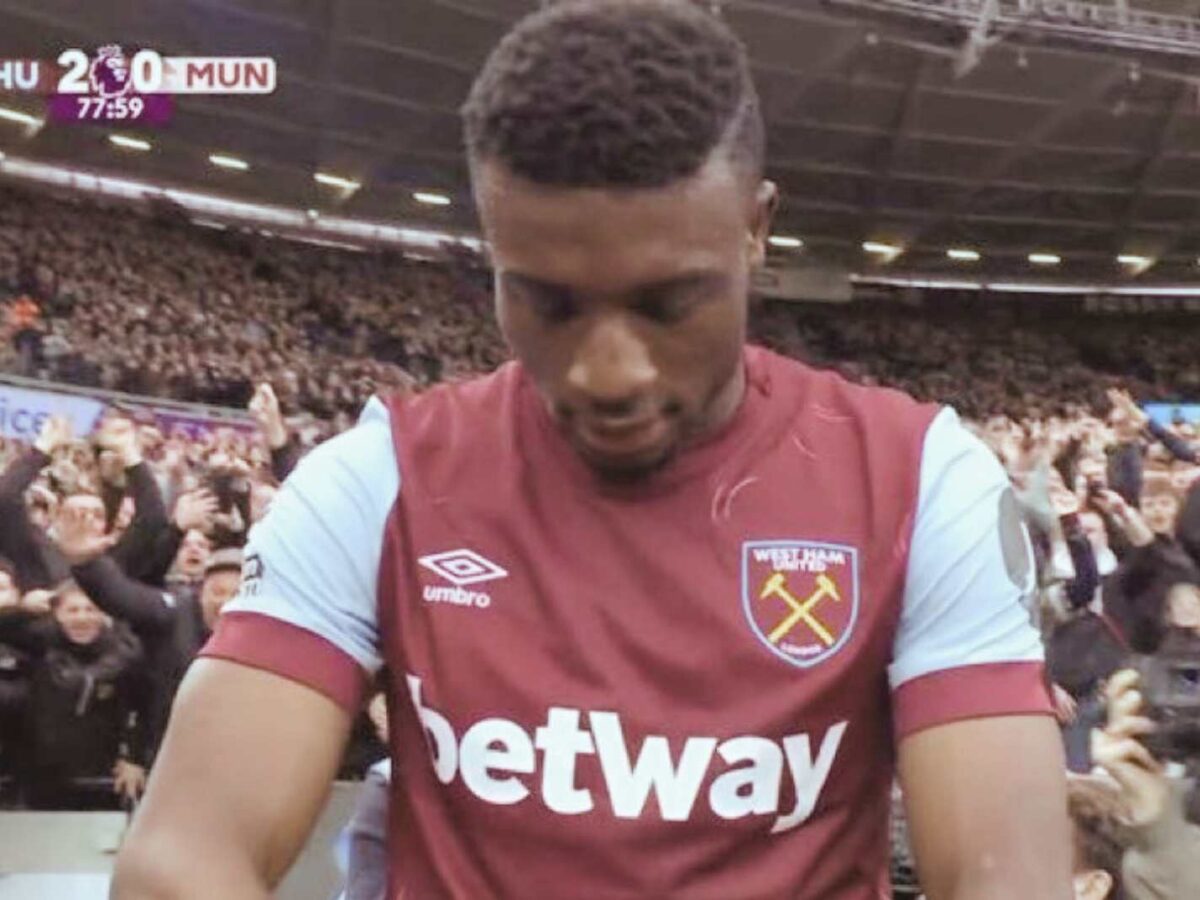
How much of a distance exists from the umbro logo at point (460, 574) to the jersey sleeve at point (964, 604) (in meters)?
0.28

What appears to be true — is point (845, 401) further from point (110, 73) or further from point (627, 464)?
point (110, 73)

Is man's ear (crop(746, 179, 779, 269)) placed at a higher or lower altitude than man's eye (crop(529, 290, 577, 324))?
higher

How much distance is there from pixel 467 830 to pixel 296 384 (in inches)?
717

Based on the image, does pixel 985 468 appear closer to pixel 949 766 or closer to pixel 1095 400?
pixel 949 766

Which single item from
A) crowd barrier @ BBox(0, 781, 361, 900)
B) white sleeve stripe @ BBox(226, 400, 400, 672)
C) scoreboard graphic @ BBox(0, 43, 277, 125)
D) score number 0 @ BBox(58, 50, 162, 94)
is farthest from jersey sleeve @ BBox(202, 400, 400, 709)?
score number 0 @ BBox(58, 50, 162, 94)

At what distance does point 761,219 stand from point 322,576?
381mm

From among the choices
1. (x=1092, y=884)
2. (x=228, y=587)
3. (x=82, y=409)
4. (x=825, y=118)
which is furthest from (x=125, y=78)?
(x=1092, y=884)

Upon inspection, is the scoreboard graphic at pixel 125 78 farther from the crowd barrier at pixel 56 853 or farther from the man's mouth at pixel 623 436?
the man's mouth at pixel 623 436

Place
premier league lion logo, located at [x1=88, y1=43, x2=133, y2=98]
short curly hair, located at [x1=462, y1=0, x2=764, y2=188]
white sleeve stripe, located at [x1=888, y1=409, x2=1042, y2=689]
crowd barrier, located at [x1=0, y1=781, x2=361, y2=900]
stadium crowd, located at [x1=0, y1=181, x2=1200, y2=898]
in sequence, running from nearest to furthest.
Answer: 1. short curly hair, located at [x1=462, y1=0, x2=764, y2=188]
2. white sleeve stripe, located at [x1=888, y1=409, x2=1042, y2=689]
3. stadium crowd, located at [x1=0, y1=181, x2=1200, y2=898]
4. crowd barrier, located at [x1=0, y1=781, x2=361, y2=900]
5. premier league lion logo, located at [x1=88, y1=43, x2=133, y2=98]

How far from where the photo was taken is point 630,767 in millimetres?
1303

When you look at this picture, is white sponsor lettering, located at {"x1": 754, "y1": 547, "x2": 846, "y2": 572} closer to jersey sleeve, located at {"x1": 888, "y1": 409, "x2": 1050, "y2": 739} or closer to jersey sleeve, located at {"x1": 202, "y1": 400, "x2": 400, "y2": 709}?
jersey sleeve, located at {"x1": 888, "y1": 409, "x2": 1050, "y2": 739}

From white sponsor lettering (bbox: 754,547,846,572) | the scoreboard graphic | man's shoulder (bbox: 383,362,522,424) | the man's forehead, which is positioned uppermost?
the scoreboard graphic

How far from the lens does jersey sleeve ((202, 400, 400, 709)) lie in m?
1.33

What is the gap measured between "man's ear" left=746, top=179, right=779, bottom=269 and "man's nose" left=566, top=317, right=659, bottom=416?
12 cm
